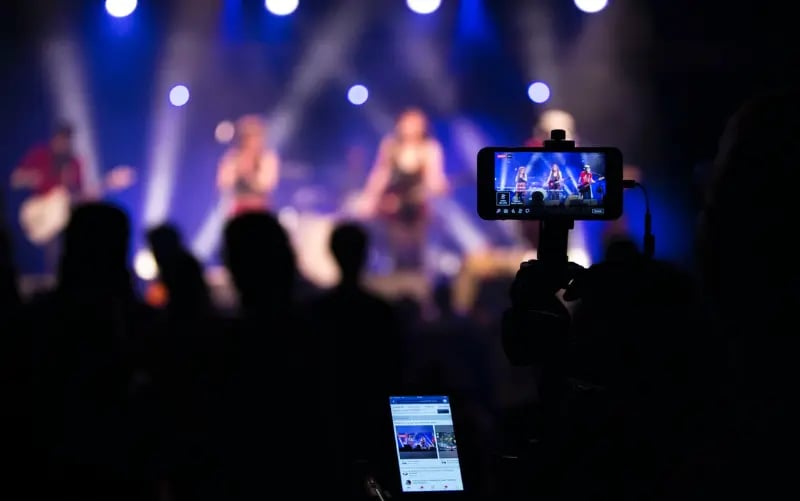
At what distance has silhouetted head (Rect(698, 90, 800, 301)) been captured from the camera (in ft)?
1.81

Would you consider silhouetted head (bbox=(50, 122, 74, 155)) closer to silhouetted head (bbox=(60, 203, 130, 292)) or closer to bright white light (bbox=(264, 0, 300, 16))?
bright white light (bbox=(264, 0, 300, 16))

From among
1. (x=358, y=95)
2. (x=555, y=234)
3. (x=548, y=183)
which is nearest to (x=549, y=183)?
(x=548, y=183)

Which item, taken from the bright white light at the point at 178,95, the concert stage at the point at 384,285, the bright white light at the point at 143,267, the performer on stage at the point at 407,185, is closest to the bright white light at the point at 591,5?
the performer on stage at the point at 407,185

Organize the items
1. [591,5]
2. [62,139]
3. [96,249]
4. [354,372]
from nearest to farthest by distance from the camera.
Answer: [96,249], [354,372], [591,5], [62,139]

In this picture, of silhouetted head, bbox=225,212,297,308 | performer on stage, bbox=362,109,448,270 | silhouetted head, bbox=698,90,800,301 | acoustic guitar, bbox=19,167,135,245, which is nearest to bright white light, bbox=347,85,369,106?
performer on stage, bbox=362,109,448,270

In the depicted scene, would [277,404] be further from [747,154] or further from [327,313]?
[747,154]

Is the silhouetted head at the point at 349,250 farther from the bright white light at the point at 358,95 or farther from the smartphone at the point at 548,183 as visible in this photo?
the bright white light at the point at 358,95

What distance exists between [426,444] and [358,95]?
6.94 m

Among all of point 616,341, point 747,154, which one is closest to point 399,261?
point 616,341

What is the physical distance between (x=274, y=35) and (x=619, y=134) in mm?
3178

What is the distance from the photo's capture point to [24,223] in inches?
317

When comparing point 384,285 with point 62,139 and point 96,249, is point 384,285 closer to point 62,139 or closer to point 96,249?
point 62,139

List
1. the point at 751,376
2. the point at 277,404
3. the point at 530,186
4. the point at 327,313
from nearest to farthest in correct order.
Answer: the point at 751,376 → the point at 530,186 → the point at 277,404 → the point at 327,313

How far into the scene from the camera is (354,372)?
9.34 feet
